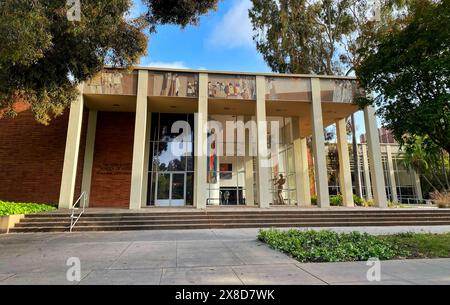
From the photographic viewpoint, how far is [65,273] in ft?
16.2

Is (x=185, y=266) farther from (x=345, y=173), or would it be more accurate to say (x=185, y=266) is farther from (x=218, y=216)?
(x=345, y=173)

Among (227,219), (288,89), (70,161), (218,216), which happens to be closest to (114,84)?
(70,161)

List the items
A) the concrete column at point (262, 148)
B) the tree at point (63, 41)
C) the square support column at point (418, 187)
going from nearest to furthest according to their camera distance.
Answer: the tree at point (63, 41) → the concrete column at point (262, 148) → the square support column at point (418, 187)

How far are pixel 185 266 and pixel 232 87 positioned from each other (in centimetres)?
1302

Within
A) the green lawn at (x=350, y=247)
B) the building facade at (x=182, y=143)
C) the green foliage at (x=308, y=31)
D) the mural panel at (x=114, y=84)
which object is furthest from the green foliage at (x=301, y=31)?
the green lawn at (x=350, y=247)

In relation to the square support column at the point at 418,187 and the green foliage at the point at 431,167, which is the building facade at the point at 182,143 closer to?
the green foliage at the point at 431,167

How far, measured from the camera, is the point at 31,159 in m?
17.4

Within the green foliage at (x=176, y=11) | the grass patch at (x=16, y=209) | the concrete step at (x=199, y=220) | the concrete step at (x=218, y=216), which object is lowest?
the concrete step at (x=199, y=220)

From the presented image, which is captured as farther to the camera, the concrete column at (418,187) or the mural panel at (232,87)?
the concrete column at (418,187)

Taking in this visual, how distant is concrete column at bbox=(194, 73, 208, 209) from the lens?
50.1ft

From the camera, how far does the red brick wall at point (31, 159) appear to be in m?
17.0

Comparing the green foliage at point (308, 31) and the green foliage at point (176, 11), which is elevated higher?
the green foliage at point (308, 31)

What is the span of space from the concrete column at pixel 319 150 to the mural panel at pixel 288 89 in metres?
0.40

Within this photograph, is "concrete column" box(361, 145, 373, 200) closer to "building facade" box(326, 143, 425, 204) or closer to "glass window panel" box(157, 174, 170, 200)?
"building facade" box(326, 143, 425, 204)
